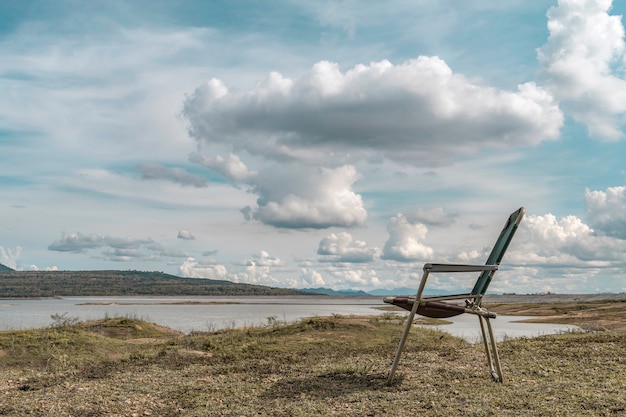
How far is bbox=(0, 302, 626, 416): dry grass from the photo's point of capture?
751 cm

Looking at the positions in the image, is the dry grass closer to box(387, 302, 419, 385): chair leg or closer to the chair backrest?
box(387, 302, 419, 385): chair leg

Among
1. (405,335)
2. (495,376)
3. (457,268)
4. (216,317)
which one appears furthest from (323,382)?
(216,317)

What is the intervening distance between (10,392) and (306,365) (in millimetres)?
5149

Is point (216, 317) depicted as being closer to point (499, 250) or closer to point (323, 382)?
point (323, 382)

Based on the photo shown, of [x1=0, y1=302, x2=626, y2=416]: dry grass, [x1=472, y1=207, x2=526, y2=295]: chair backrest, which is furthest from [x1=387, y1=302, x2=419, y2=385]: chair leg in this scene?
[x1=472, y1=207, x2=526, y2=295]: chair backrest

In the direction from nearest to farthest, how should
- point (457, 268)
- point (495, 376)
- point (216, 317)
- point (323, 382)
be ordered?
1. point (457, 268)
2. point (495, 376)
3. point (323, 382)
4. point (216, 317)

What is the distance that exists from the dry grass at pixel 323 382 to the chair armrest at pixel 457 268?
1715mm

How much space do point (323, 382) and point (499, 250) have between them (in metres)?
3.48

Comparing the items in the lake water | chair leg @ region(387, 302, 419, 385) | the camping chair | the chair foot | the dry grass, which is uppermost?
the camping chair

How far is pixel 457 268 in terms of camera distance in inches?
329

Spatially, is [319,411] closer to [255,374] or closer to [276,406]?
[276,406]

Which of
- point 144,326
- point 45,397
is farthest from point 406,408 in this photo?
point 144,326

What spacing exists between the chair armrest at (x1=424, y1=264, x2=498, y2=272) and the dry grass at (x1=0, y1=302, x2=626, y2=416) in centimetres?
171

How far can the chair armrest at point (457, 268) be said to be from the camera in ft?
26.5
